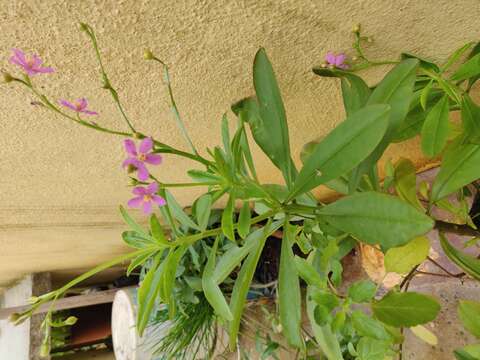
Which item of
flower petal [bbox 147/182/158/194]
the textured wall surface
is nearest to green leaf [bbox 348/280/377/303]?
flower petal [bbox 147/182/158/194]

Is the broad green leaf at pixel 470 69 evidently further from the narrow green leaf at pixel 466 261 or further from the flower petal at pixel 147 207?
the flower petal at pixel 147 207

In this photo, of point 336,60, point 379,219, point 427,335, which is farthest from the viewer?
point 427,335

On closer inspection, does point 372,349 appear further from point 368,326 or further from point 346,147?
point 346,147

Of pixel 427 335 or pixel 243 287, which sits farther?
pixel 427 335

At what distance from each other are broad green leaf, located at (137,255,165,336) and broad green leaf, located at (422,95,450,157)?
493mm

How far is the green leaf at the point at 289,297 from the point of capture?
2.04 ft

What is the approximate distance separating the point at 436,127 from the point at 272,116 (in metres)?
0.27

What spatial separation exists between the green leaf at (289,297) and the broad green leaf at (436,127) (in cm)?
27

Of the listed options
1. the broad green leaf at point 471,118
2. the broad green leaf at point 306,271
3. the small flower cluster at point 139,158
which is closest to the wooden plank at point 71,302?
the small flower cluster at point 139,158

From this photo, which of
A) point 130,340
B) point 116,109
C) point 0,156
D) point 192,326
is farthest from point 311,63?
point 130,340

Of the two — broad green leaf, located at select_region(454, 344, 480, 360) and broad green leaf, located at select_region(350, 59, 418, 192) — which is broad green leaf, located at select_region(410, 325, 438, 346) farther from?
broad green leaf, located at select_region(350, 59, 418, 192)

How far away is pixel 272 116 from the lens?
66cm

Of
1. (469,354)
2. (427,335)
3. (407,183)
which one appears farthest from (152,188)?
(427,335)

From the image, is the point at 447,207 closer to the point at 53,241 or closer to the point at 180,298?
the point at 180,298
